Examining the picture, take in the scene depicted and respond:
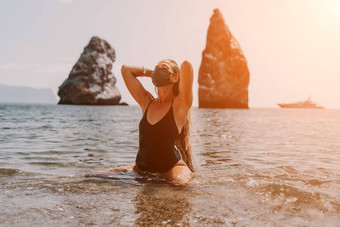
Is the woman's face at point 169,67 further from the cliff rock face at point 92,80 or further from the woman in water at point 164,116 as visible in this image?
the cliff rock face at point 92,80

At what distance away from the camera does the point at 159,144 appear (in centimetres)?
556

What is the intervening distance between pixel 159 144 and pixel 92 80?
110235 mm

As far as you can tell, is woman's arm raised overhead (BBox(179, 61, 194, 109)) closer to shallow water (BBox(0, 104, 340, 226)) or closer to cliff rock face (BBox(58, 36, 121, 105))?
shallow water (BBox(0, 104, 340, 226))

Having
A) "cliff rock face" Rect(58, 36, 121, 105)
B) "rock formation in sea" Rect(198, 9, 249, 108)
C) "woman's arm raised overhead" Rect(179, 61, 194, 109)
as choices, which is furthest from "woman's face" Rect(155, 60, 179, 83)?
"cliff rock face" Rect(58, 36, 121, 105)

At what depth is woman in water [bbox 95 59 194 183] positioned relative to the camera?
17.5 ft

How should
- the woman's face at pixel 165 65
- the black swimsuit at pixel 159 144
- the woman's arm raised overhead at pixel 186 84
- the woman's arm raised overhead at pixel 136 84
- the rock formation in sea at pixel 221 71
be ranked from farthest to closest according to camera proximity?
the rock formation in sea at pixel 221 71, the woman's arm raised overhead at pixel 136 84, the black swimsuit at pixel 159 144, the woman's face at pixel 165 65, the woman's arm raised overhead at pixel 186 84

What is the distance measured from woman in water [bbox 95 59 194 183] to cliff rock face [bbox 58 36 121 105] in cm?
10632

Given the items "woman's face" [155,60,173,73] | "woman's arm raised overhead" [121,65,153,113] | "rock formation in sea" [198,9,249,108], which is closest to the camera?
"woman's face" [155,60,173,73]

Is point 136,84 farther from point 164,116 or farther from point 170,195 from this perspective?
→ point 170,195

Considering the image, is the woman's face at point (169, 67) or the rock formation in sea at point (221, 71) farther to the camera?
Result: the rock formation in sea at point (221, 71)

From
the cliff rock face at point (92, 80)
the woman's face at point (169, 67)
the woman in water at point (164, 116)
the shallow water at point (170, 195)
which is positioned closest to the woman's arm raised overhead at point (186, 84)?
the woman in water at point (164, 116)

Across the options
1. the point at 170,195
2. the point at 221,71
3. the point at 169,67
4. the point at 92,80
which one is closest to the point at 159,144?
the point at 170,195

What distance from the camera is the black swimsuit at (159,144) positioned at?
548 cm

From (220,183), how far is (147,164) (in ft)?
4.32
